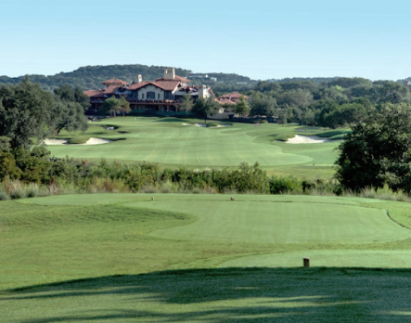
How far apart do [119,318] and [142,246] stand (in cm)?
583

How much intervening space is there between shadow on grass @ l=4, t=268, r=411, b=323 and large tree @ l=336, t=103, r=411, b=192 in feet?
61.4

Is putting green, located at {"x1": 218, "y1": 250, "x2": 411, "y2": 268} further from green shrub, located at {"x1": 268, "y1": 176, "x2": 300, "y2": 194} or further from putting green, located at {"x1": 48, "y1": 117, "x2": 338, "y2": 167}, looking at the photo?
putting green, located at {"x1": 48, "y1": 117, "x2": 338, "y2": 167}

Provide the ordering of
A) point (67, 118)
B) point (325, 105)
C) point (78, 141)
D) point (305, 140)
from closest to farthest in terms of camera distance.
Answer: point (78, 141) < point (305, 140) < point (67, 118) < point (325, 105)

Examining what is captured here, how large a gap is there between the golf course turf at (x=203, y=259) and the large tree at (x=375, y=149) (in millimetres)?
9678

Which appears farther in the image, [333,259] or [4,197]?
[4,197]

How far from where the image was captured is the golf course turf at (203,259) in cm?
621

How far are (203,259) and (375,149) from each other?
19.0 metres

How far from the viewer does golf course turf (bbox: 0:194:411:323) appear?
6.21 metres

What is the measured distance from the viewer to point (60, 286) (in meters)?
8.45

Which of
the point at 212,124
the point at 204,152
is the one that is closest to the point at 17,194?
the point at 204,152

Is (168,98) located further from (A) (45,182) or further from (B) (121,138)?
(A) (45,182)

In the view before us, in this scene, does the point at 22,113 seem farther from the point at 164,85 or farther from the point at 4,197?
the point at 164,85

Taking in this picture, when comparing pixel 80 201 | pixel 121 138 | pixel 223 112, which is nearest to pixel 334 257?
pixel 80 201

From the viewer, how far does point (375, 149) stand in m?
27.3
